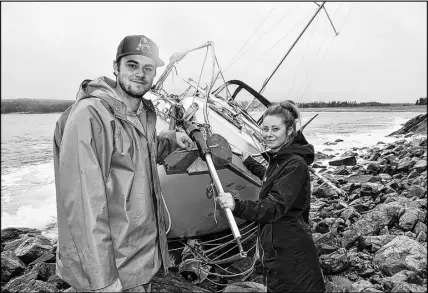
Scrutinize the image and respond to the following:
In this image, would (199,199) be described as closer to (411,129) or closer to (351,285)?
(351,285)

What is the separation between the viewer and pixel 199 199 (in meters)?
4.91

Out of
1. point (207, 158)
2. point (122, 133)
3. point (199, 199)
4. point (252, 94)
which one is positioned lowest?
point (199, 199)

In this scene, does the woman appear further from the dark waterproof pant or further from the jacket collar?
the jacket collar

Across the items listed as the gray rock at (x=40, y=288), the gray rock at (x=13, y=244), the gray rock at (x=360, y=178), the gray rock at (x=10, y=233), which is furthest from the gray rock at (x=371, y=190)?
the gray rock at (x=10, y=233)

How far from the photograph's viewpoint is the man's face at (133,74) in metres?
2.63

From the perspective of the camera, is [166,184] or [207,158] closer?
[207,158]

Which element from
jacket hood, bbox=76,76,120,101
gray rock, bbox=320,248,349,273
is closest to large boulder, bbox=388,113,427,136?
gray rock, bbox=320,248,349,273

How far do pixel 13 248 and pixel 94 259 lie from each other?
5.46 m

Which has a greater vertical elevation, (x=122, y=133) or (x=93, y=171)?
(x=122, y=133)

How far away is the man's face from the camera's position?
2627 mm

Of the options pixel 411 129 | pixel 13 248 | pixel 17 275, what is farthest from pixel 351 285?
pixel 411 129

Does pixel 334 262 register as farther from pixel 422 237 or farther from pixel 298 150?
pixel 298 150

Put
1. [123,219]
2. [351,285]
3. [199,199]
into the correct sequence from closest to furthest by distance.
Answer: [123,219] < [351,285] < [199,199]

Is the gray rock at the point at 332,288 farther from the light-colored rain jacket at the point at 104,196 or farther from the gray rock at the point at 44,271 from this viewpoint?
the gray rock at the point at 44,271
